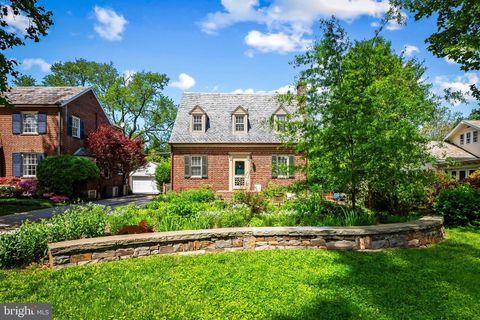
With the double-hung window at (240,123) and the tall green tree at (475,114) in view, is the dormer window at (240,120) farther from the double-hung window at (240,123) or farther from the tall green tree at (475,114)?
the tall green tree at (475,114)

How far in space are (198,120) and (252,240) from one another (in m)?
14.4

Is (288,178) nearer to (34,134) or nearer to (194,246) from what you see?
(194,246)

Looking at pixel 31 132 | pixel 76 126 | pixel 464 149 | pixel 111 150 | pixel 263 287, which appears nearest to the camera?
pixel 263 287

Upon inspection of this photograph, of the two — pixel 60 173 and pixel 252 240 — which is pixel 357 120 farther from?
pixel 60 173

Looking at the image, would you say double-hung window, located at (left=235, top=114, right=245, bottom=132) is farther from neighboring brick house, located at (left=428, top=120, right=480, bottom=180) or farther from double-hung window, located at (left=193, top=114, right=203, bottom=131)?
neighboring brick house, located at (left=428, top=120, right=480, bottom=180)

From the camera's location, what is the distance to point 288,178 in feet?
59.3

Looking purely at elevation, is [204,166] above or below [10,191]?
above

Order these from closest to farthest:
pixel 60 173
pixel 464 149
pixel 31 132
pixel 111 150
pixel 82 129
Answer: pixel 60 173 < pixel 31 132 < pixel 111 150 < pixel 82 129 < pixel 464 149

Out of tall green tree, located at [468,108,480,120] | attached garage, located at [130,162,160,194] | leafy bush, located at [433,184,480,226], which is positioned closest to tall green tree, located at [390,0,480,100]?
leafy bush, located at [433,184,480,226]

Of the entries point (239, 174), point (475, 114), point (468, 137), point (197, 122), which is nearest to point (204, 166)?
point (239, 174)

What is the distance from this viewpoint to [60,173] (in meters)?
16.6

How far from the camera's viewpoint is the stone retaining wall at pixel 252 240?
15.8 feet

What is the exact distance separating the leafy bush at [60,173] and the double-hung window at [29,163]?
2.49 metres

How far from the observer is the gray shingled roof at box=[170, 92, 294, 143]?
1825 centimetres
